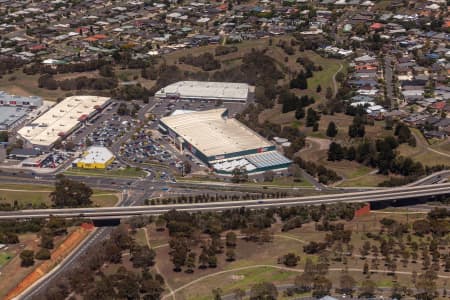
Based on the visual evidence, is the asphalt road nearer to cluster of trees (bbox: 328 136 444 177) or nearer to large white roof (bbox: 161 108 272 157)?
cluster of trees (bbox: 328 136 444 177)

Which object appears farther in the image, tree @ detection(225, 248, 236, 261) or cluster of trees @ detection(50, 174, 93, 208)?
cluster of trees @ detection(50, 174, 93, 208)

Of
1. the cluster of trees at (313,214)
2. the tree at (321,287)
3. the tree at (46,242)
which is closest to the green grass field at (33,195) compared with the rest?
the tree at (46,242)

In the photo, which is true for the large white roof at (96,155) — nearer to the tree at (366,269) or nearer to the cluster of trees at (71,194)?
the cluster of trees at (71,194)

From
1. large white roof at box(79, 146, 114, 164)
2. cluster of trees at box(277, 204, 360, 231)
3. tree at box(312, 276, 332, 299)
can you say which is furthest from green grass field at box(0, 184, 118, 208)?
tree at box(312, 276, 332, 299)

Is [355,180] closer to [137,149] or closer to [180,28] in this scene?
[137,149]

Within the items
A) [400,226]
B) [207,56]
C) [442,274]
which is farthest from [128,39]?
[442,274]

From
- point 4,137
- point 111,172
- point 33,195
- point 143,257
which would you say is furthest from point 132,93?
point 143,257

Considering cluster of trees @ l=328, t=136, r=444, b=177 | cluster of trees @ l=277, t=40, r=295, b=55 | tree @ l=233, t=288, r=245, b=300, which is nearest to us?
tree @ l=233, t=288, r=245, b=300
